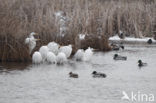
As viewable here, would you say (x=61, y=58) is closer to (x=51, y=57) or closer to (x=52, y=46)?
(x=51, y=57)

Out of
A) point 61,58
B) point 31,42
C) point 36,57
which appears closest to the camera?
point 36,57

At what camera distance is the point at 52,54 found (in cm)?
1922

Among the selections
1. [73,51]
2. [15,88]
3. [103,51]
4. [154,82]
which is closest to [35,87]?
[15,88]

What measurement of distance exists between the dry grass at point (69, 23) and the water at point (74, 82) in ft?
3.77

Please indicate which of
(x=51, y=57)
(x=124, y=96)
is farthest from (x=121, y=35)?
(x=124, y=96)

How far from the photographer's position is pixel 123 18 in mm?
29875

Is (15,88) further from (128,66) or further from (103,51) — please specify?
(103,51)

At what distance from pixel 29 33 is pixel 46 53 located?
172 cm

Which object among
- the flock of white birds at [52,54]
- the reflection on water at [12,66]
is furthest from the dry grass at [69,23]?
the reflection on water at [12,66]

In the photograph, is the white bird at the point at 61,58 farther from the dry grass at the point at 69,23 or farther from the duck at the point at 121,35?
the duck at the point at 121,35

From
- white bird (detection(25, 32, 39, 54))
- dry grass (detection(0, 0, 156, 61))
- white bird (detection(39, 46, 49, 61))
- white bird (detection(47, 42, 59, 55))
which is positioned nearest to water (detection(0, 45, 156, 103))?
white bird (detection(39, 46, 49, 61))

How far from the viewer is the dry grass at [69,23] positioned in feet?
63.2

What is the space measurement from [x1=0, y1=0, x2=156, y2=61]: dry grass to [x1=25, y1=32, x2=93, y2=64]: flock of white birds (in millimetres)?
436

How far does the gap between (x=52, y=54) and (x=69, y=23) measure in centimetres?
374
